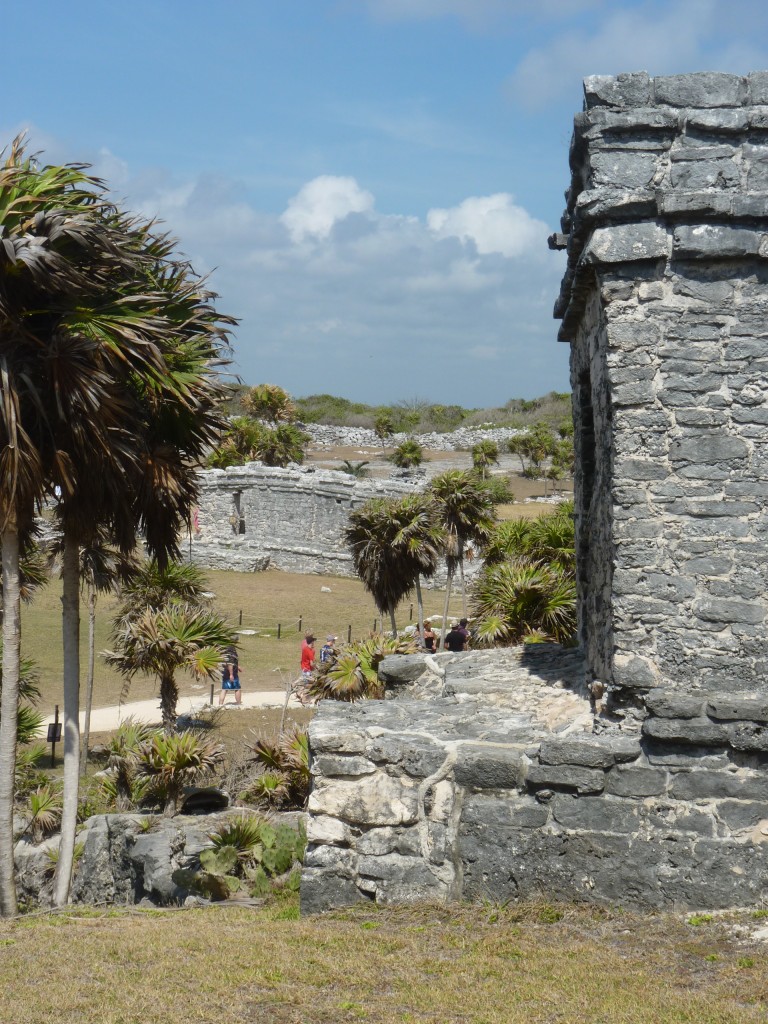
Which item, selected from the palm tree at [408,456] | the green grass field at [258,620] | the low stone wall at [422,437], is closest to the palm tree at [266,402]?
the palm tree at [408,456]

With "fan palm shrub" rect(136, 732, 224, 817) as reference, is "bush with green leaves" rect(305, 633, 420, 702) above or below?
above

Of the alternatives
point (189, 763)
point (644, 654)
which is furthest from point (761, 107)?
point (189, 763)

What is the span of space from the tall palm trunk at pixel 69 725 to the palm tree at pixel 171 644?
555 cm

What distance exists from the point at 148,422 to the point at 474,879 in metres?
5.66

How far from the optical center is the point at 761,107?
6.49 metres

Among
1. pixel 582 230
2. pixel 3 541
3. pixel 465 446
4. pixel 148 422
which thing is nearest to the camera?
pixel 582 230

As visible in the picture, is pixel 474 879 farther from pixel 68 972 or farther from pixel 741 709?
pixel 68 972

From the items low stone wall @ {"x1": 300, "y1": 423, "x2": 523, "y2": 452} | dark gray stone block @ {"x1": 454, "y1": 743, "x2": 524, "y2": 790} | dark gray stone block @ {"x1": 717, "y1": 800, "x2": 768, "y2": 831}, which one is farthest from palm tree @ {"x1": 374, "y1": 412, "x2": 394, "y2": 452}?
dark gray stone block @ {"x1": 717, "y1": 800, "x2": 768, "y2": 831}

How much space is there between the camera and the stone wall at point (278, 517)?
37.3 metres

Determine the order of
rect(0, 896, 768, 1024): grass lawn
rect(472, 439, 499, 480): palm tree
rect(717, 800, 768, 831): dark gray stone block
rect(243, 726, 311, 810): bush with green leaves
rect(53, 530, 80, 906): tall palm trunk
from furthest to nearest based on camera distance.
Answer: rect(472, 439, 499, 480): palm tree, rect(243, 726, 311, 810): bush with green leaves, rect(53, 530, 80, 906): tall palm trunk, rect(717, 800, 768, 831): dark gray stone block, rect(0, 896, 768, 1024): grass lawn

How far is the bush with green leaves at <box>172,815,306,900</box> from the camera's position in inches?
313

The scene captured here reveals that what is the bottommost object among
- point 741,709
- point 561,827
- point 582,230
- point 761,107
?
point 561,827

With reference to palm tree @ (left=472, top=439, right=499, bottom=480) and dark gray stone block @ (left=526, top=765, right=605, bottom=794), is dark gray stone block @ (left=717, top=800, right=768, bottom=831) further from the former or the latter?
palm tree @ (left=472, top=439, right=499, bottom=480)

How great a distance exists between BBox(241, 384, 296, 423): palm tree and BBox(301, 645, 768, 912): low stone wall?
4951 centimetres
